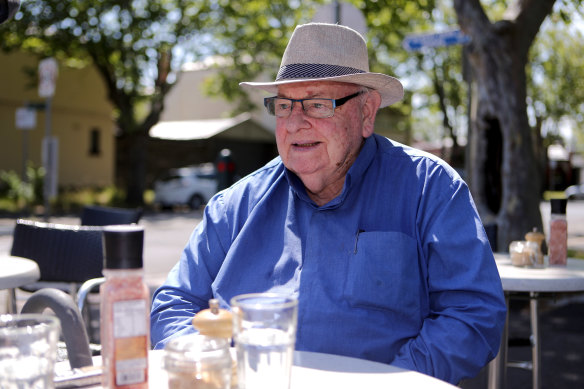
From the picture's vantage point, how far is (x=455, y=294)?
6.61 ft

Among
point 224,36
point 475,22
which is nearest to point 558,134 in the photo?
point 224,36

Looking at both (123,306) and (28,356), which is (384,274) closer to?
(123,306)

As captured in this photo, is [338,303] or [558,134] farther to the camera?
[558,134]

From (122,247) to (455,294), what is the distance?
119cm

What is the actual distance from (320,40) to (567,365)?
3.99 meters

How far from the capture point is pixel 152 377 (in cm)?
145

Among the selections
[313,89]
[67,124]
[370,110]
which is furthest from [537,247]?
[67,124]

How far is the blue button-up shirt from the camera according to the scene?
6.44ft

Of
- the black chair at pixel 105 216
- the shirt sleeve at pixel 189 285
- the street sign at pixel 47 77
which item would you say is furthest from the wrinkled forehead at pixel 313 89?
the street sign at pixel 47 77

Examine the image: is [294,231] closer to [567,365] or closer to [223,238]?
[223,238]

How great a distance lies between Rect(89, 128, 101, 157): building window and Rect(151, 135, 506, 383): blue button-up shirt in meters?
27.2

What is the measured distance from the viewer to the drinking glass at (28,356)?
3.68 ft

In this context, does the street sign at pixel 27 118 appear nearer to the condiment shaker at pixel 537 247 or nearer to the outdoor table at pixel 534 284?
the outdoor table at pixel 534 284

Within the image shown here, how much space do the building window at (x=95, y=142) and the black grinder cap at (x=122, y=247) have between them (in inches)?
1111
